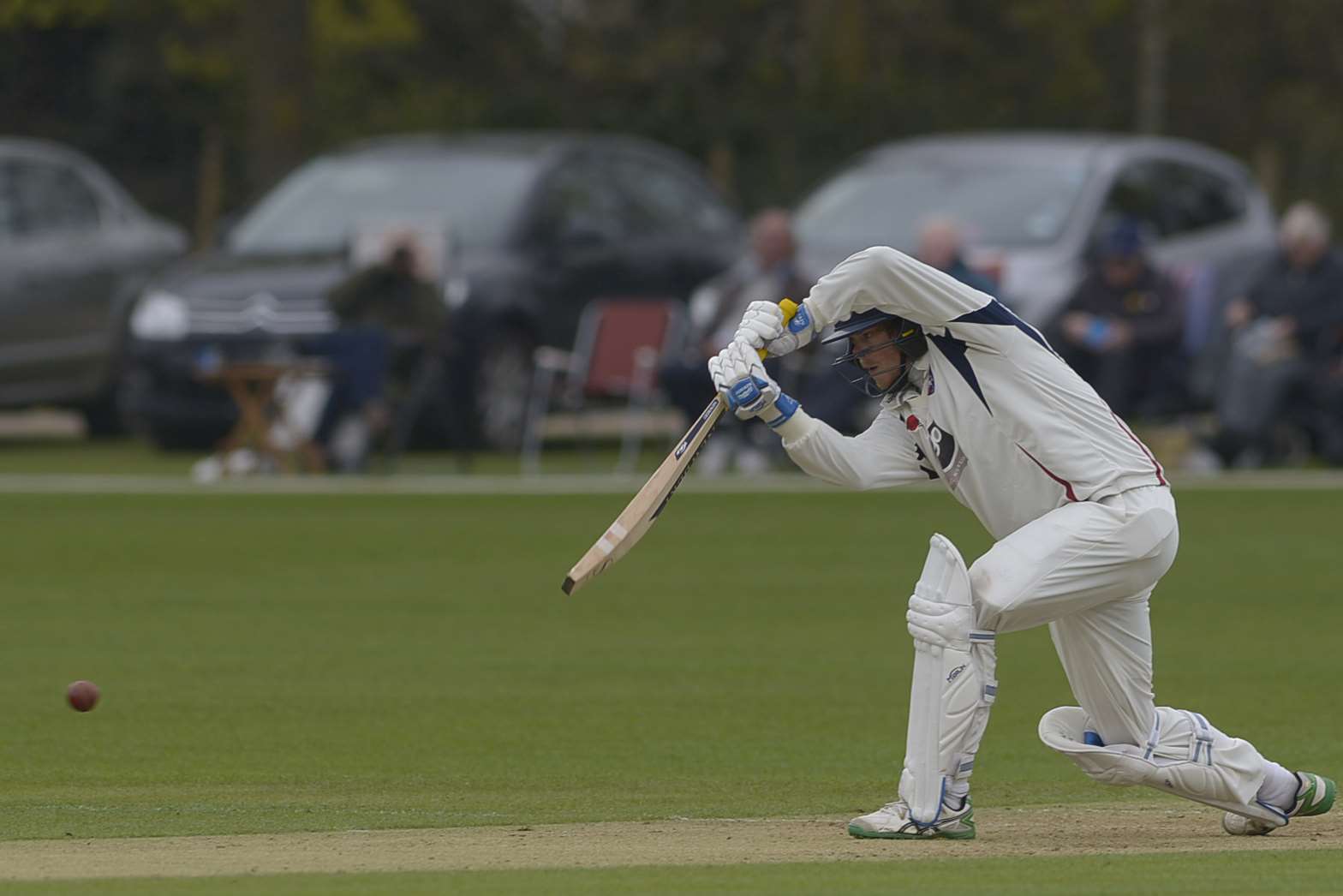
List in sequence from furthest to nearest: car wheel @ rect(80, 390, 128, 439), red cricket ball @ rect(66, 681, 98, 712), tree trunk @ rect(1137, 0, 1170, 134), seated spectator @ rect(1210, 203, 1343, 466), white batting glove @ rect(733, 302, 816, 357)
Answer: tree trunk @ rect(1137, 0, 1170, 134), car wheel @ rect(80, 390, 128, 439), seated spectator @ rect(1210, 203, 1343, 466), red cricket ball @ rect(66, 681, 98, 712), white batting glove @ rect(733, 302, 816, 357)

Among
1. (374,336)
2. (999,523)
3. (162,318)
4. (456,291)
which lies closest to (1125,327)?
(456,291)

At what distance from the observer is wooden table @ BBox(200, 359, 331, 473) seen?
1764 centimetres

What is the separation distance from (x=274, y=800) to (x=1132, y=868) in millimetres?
2564

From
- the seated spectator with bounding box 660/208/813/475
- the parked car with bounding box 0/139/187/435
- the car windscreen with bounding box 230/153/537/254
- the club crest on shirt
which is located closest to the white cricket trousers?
the club crest on shirt

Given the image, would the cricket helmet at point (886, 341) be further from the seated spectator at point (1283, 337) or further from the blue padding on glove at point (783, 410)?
the seated spectator at point (1283, 337)

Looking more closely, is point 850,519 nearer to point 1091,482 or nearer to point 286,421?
point 286,421

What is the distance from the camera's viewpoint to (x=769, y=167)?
93.6 ft

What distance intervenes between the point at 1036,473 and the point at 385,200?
41.3 ft

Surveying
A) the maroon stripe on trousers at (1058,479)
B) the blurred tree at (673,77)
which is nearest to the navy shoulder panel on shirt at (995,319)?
the maroon stripe on trousers at (1058,479)

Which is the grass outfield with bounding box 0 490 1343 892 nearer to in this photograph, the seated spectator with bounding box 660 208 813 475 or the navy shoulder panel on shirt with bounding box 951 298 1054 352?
the seated spectator with bounding box 660 208 813 475

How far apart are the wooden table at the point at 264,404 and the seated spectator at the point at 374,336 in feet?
0.44

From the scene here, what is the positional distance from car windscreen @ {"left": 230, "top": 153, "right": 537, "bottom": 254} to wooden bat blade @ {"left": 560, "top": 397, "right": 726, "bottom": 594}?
452 inches

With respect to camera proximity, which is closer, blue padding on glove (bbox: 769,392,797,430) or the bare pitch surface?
the bare pitch surface

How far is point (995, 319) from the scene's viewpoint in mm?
7457
